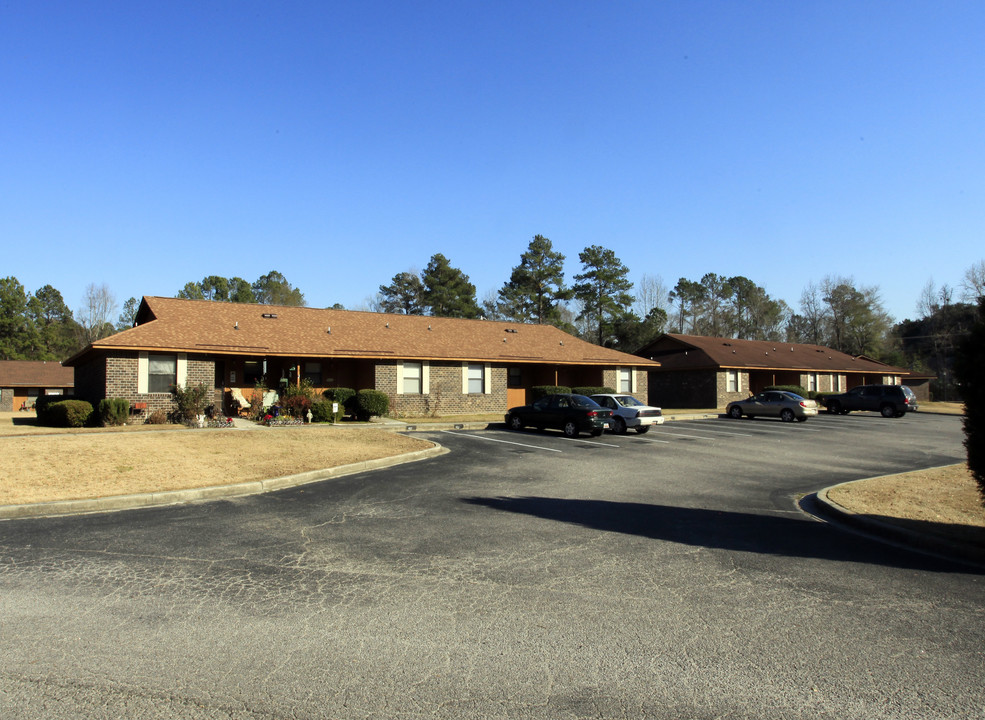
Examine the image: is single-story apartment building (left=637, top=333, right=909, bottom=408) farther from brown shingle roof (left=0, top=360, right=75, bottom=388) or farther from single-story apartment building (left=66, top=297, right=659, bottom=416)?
brown shingle roof (left=0, top=360, right=75, bottom=388)

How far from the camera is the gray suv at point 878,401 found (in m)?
35.3

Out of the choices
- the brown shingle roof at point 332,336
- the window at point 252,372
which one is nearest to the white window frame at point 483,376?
the brown shingle roof at point 332,336

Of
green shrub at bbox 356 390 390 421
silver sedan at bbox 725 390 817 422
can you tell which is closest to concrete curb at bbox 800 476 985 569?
green shrub at bbox 356 390 390 421

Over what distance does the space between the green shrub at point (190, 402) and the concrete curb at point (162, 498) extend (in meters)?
12.8

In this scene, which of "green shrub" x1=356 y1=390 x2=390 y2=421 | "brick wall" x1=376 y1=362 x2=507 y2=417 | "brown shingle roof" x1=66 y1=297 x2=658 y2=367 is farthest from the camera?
"brick wall" x1=376 y1=362 x2=507 y2=417

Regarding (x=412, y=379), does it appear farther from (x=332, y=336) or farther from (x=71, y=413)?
(x=71, y=413)

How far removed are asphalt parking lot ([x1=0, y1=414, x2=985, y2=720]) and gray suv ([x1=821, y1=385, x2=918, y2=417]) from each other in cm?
3140

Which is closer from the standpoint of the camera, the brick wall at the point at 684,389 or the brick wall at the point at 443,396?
the brick wall at the point at 443,396

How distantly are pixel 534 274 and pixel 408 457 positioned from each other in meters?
53.8

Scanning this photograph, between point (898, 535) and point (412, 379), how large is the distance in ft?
78.3

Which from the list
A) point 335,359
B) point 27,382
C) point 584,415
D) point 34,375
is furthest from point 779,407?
point 34,375

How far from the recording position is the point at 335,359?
29.3 metres

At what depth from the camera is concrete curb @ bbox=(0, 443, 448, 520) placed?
859cm

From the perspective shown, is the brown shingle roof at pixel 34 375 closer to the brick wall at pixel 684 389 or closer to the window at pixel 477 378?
the window at pixel 477 378
